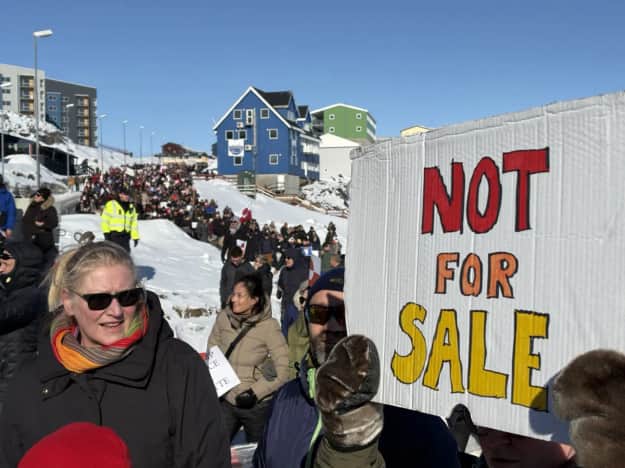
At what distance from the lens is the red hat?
1.73 meters

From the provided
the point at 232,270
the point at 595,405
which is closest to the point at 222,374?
the point at 595,405

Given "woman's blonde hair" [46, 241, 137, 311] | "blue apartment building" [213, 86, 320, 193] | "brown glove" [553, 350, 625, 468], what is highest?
"blue apartment building" [213, 86, 320, 193]

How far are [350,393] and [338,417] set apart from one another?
0.09 metres

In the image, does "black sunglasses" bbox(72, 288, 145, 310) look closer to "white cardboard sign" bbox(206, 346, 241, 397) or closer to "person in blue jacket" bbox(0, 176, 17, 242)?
"white cardboard sign" bbox(206, 346, 241, 397)

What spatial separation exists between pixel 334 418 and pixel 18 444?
1407 mm

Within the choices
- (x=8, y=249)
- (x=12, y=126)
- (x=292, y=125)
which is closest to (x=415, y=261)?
(x=8, y=249)

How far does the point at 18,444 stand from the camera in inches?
97.0

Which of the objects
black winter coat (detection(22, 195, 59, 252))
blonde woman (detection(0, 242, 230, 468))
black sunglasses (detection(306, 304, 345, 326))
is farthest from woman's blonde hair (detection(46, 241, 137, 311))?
black winter coat (detection(22, 195, 59, 252))

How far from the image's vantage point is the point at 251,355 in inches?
199

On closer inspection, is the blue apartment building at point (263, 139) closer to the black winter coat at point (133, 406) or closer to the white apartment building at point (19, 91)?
the black winter coat at point (133, 406)

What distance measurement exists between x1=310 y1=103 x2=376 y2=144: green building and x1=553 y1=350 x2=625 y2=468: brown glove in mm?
83693

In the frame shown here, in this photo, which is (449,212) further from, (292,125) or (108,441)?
(292,125)

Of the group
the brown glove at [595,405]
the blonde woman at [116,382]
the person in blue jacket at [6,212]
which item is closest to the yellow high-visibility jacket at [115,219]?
the person in blue jacket at [6,212]

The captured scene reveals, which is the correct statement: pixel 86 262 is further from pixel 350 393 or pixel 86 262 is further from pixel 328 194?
pixel 328 194
